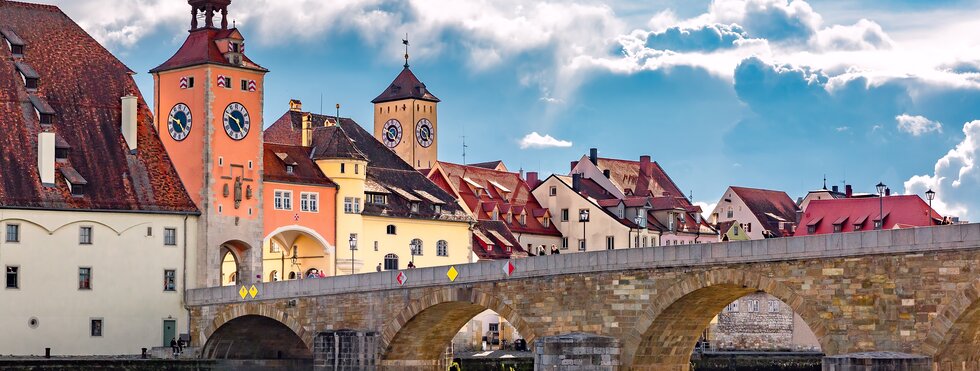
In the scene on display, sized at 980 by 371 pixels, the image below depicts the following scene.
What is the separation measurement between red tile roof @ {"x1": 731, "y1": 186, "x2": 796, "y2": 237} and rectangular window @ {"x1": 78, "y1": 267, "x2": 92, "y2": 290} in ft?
→ 177

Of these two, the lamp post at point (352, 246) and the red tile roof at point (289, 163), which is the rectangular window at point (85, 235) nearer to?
the red tile roof at point (289, 163)

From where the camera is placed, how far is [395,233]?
90062 millimetres

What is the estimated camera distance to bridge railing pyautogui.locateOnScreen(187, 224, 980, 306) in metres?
48.5

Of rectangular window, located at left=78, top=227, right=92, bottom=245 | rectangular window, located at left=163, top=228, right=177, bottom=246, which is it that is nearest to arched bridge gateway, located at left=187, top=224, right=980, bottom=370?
rectangular window, located at left=163, top=228, right=177, bottom=246

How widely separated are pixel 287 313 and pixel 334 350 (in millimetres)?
4073

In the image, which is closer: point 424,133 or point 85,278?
point 85,278

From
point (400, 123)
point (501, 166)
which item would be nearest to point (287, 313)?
point (400, 123)

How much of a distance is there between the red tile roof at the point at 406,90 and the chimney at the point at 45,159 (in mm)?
35194

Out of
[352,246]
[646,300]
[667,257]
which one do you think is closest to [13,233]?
[352,246]

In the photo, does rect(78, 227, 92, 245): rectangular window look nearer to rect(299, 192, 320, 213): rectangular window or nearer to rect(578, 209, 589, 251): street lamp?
rect(299, 192, 320, 213): rectangular window

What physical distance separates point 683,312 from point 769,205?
2722 inches

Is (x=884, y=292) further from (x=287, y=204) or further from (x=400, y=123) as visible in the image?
(x=400, y=123)

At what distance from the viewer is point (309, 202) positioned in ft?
281

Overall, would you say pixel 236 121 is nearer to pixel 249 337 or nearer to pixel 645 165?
pixel 249 337
